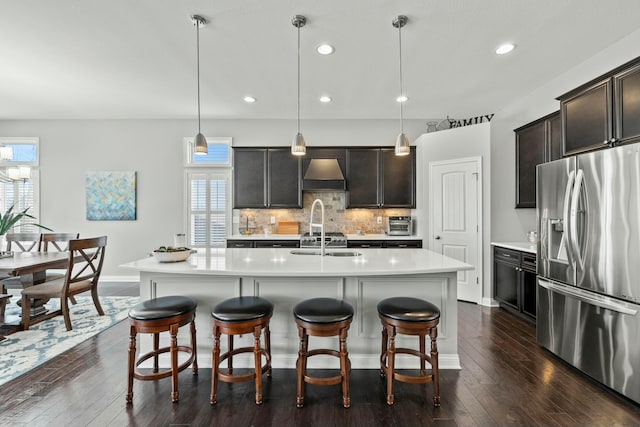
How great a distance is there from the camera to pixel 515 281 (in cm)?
371

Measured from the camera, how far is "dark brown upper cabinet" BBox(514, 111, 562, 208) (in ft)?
11.4

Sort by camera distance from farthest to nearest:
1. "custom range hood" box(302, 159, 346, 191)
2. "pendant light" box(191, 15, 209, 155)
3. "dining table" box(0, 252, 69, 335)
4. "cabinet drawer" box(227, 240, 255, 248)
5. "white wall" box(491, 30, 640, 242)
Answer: "custom range hood" box(302, 159, 346, 191) → "cabinet drawer" box(227, 240, 255, 248) → "white wall" box(491, 30, 640, 242) → "dining table" box(0, 252, 69, 335) → "pendant light" box(191, 15, 209, 155)

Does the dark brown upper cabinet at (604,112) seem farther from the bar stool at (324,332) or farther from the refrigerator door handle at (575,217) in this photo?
the bar stool at (324,332)

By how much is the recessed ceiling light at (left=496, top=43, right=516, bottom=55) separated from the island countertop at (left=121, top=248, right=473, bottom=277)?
7.41ft

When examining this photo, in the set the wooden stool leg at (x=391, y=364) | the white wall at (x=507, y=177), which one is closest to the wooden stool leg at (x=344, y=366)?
the wooden stool leg at (x=391, y=364)

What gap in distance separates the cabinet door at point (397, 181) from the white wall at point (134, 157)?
53 cm

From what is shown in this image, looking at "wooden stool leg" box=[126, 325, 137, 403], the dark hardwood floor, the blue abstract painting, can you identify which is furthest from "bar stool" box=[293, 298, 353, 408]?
the blue abstract painting

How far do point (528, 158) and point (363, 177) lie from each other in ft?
7.85

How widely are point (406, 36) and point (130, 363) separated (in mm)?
3580

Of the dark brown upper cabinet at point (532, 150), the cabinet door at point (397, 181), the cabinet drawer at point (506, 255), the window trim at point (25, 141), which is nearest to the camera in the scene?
the dark brown upper cabinet at point (532, 150)

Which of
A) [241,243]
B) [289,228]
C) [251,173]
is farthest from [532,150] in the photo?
[241,243]

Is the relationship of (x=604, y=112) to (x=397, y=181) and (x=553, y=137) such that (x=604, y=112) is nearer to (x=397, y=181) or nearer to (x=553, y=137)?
(x=553, y=137)

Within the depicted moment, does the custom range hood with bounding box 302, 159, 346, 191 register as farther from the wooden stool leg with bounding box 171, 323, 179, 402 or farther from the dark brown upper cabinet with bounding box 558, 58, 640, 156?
the wooden stool leg with bounding box 171, 323, 179, 402

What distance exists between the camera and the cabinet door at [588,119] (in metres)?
2.50
